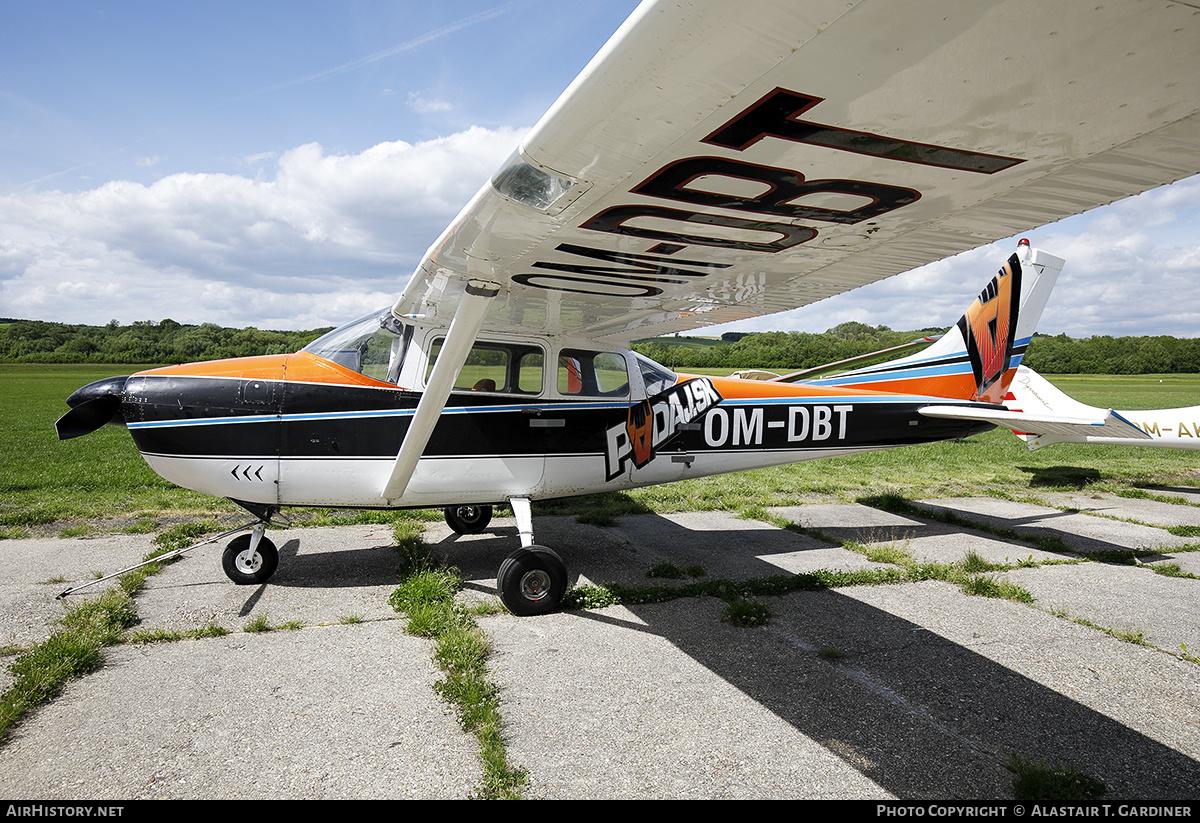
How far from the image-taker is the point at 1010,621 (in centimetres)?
416

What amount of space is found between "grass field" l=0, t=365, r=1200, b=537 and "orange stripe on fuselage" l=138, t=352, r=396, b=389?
289cm

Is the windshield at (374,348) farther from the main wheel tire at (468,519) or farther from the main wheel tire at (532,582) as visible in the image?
the main wheel tire at (468,519)

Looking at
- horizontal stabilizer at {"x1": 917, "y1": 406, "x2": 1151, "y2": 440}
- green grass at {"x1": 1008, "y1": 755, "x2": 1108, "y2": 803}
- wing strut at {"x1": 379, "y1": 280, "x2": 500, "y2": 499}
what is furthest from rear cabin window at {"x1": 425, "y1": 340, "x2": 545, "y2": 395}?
horizontal stabilizer at {"x1": 917, "y1": 406, "x2": 1151, "y2": 440}

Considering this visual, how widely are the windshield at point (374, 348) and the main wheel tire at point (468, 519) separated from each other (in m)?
2.00

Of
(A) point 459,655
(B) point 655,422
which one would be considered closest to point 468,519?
(B) point 655,422

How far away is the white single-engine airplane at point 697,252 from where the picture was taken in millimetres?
1370

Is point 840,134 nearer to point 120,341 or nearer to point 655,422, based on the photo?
point 655,422

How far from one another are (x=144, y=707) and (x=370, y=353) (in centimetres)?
267

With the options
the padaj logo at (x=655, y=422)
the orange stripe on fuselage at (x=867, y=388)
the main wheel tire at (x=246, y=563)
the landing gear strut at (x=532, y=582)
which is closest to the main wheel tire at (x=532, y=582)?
the landing gear strut at (x=532, y=582)

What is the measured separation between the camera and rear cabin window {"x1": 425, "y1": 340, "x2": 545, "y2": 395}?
15.8 feet

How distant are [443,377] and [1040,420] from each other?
16.3 feet

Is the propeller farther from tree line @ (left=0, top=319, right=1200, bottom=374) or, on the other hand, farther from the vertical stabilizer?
tree line @ (left=0, top=319, right=1200, bottom=374)

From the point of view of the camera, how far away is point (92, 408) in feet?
13.5
